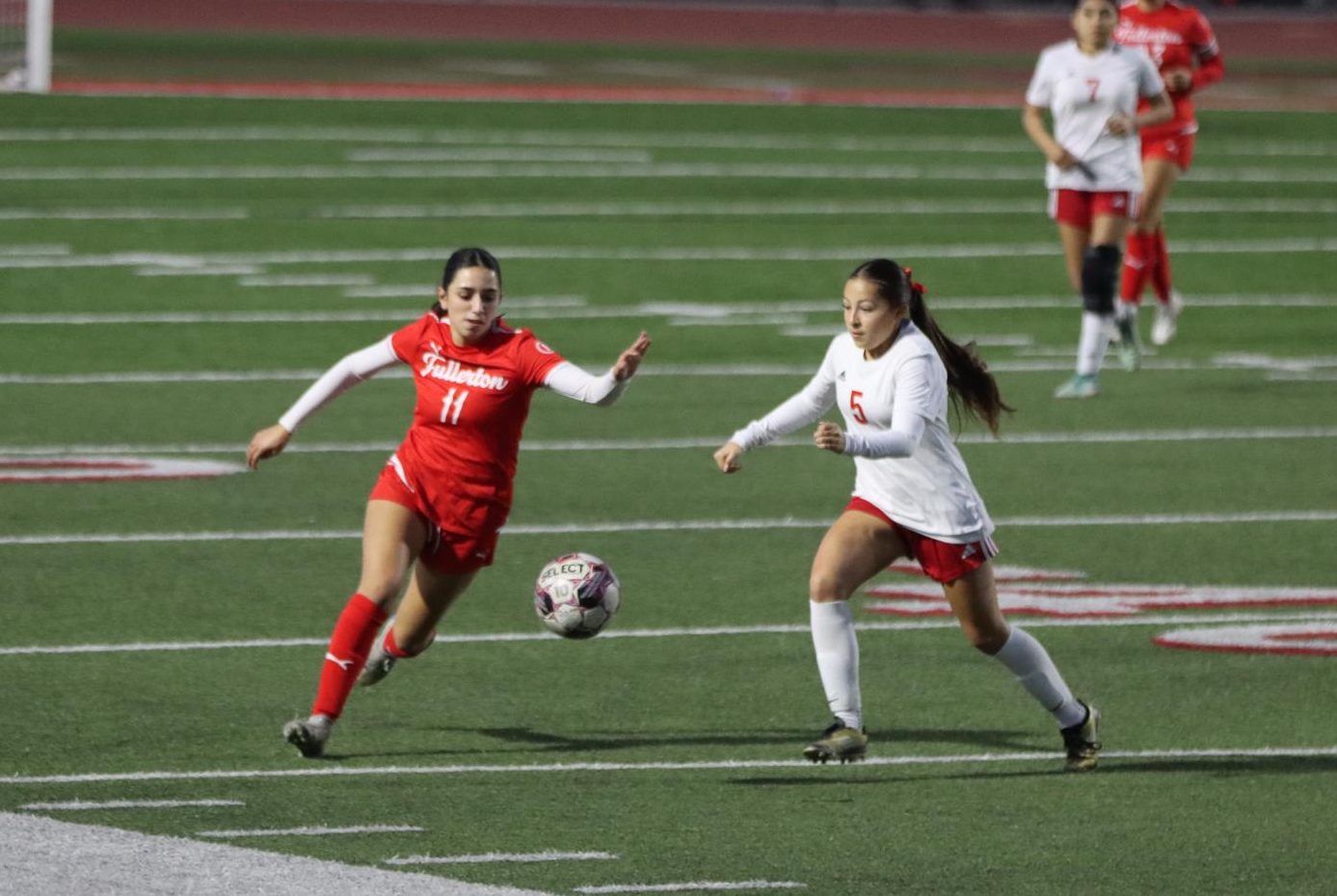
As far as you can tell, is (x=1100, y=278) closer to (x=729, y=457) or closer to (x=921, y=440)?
(x=921, y=440)

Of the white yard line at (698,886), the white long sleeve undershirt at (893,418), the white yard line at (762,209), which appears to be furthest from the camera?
the white yard line at (762,209)

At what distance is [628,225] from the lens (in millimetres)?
25750

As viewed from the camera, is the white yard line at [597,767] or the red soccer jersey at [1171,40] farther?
the red soccer jersey at [1171,40]

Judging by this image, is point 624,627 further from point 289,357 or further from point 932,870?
A: point 289,357

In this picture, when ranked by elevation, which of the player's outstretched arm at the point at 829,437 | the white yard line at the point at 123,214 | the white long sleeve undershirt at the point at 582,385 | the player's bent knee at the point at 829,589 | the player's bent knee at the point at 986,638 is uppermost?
the player's outstretched arm at the point at 829,437

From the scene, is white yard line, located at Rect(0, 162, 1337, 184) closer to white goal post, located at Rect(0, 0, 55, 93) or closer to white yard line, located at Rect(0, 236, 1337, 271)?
white goal post, located at Rect(0, 0, 55, 93)

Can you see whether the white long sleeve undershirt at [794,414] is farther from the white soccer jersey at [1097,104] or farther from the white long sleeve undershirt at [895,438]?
the white soccer jersey at [1097,104]

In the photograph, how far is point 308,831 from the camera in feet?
26.6

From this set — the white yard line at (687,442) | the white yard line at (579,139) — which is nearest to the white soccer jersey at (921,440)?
the white yard line at (687,442)

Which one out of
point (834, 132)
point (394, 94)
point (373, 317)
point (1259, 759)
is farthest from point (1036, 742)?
point (394, 94)

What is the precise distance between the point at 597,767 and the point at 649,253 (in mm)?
15360

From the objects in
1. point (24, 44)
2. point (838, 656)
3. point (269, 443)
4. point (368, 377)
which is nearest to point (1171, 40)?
point (368, 377)

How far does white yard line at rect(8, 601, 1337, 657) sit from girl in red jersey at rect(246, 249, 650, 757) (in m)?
1.41

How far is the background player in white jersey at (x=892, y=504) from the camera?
8727mm
